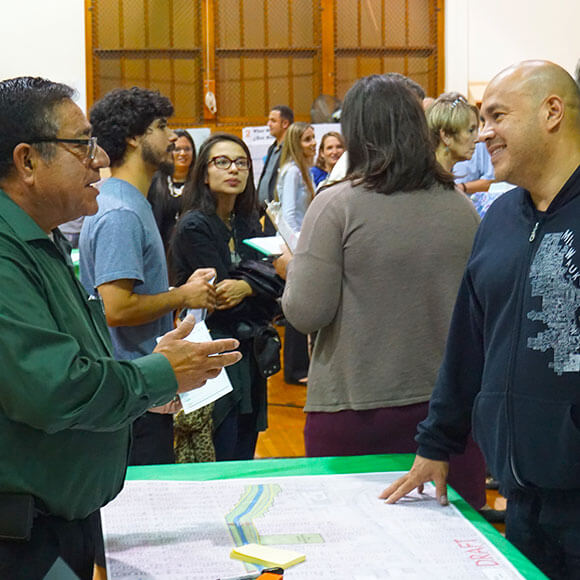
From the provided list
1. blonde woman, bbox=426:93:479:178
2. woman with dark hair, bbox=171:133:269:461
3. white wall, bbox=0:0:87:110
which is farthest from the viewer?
white wall, bbox=0:0:87:110

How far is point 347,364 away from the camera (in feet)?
7.52

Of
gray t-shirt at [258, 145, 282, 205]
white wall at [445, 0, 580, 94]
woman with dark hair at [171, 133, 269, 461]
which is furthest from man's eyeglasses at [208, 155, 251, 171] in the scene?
white wall at [445, 0, 580, 94]

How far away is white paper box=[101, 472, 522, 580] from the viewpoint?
1.48 m

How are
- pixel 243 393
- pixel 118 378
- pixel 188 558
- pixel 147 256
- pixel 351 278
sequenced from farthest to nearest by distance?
pixel 243 393, pixel 147 256, pixel 351 278, pixel 188 558, pixel 118 378

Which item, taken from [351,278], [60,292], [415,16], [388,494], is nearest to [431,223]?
[351,278]

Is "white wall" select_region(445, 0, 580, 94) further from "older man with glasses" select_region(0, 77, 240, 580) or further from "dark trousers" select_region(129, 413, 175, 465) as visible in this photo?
"older man with glasses" select_region(0, 77, 240, 580)

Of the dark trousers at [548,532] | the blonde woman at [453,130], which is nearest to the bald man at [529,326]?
the dark trousers at [548,532]

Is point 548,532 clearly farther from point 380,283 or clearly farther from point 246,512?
point 380,283

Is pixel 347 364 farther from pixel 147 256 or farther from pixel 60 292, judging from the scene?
pixel 60 292

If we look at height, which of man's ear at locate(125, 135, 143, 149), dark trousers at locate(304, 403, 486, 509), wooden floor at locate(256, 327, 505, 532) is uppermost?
man's ear at locate(125, 135, 143, 149)

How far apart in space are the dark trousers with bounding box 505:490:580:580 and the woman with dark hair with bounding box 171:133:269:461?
1.68m

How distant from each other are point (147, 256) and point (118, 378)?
1.36m

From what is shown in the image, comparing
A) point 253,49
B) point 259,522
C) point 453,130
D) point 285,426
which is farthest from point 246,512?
point 253,49

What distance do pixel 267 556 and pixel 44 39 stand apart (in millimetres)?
9927
